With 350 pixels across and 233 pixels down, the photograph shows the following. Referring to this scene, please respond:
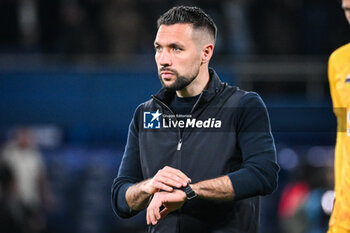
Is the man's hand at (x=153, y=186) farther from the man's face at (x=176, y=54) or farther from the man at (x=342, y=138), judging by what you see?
the man at (x=342, y=138)

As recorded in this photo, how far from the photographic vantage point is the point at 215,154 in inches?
125

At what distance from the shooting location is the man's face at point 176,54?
3.21 meters

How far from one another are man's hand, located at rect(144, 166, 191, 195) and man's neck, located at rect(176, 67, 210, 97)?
428mm

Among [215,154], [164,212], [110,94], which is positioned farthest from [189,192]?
[110,94]

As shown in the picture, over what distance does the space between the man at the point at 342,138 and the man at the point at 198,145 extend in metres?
0.31

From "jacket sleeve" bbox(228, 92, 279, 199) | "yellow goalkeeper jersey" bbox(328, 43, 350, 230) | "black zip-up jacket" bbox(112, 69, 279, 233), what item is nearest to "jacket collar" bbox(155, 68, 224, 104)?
"black zip-up jacket" bbox(112, 69, 279, 233)

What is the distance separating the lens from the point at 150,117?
11.0 ft

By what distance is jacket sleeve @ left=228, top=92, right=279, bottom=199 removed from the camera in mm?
3031

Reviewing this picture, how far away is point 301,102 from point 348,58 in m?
6.03

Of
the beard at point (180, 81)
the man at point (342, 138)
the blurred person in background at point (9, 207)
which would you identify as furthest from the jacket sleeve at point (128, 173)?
the blurred person in background at point (9, 207)

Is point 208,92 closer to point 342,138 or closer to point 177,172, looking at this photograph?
point 177,172

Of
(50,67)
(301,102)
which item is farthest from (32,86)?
(301,102)

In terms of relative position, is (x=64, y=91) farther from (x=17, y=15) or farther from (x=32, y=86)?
(x=17, y=15)

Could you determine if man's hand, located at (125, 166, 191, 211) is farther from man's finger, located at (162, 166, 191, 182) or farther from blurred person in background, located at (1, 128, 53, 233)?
blurred person in background, located at (1, 128, 53, 233)
